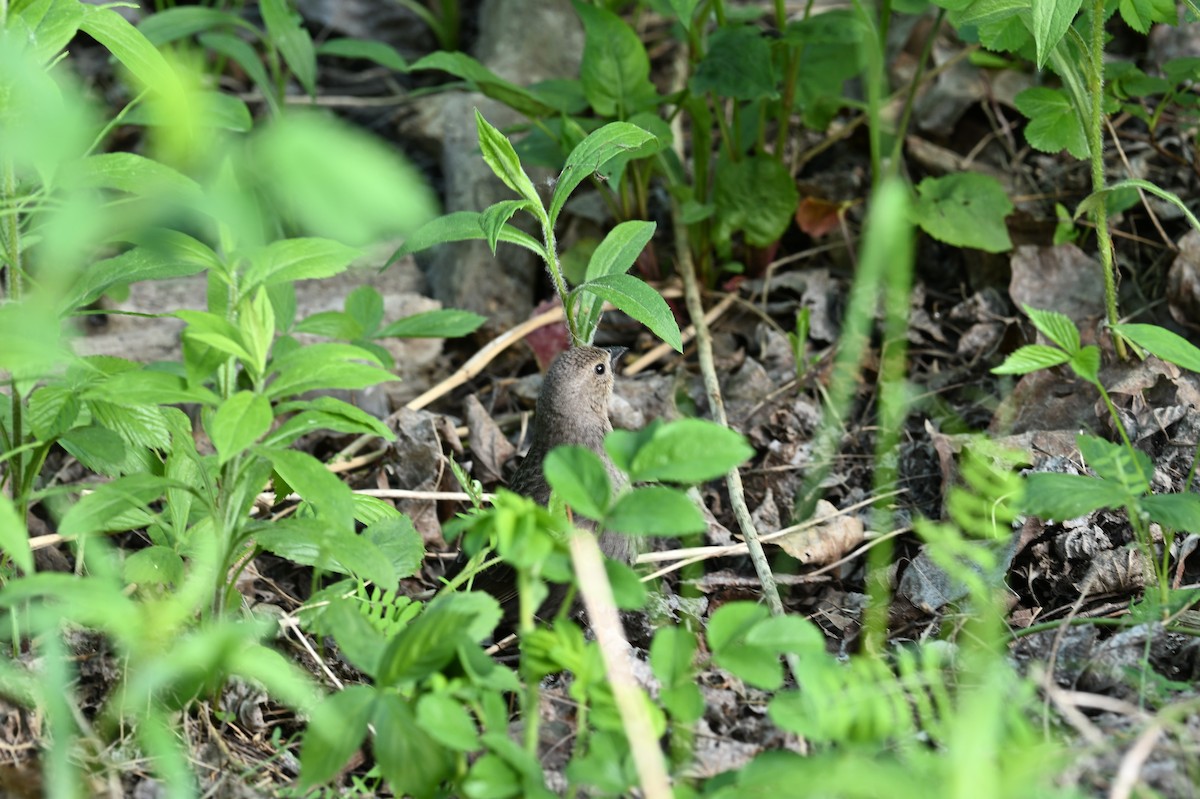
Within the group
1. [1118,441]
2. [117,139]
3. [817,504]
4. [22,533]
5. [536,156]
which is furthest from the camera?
[117,139]

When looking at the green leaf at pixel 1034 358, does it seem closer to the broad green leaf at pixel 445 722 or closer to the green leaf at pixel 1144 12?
the green leaf at pixel 1144 12

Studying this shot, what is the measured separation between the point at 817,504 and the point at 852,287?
1202mm

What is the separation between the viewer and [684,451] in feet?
6.64

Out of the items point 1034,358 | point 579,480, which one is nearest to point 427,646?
point 579,480

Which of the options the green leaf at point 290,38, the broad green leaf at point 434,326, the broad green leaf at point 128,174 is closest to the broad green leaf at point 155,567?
the broad green leaf at point 128,174

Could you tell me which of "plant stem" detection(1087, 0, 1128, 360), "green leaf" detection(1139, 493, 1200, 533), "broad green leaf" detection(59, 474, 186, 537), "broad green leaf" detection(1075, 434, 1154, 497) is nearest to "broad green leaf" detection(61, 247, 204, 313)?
"broad green leaf" detection(59, 474, 186, 537)

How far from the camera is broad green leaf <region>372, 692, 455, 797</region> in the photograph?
6.40 feet

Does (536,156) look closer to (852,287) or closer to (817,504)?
(852,287)

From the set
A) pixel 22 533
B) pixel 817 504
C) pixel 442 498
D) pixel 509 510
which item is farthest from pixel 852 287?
pixel 22 533

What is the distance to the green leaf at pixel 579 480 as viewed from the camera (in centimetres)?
197

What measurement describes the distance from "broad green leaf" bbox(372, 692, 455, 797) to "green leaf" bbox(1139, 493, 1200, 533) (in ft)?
4.92

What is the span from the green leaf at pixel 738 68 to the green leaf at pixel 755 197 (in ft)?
1.19

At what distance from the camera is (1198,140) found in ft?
12.9

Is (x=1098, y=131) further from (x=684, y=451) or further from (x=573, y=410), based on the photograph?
(x=684, y=451)
